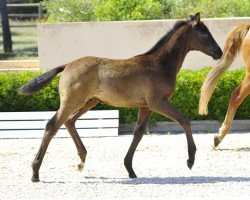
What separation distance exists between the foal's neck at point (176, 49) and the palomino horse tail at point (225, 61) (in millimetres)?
1689

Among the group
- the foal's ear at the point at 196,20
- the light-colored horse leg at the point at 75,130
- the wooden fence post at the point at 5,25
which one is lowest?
the wooden fence post at the point at 5,25

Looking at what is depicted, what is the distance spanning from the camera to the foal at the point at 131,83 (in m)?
8.35

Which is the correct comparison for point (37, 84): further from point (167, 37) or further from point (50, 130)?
point (167, 37)

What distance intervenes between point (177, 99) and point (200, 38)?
371 cm

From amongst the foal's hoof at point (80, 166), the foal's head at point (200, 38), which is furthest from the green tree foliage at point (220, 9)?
the foal's hoof at point (80, 166)

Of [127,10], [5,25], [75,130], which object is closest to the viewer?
[75,130]

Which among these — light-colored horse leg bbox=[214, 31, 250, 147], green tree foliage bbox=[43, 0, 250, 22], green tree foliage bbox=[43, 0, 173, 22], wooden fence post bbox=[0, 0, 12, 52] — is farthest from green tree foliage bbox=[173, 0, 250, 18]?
wooden fence post bbox=[0, 0, 12, 52]

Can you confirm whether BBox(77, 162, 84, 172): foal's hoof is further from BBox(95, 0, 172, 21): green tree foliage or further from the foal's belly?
BBox(95, 0, 172, 21): green tree foliage

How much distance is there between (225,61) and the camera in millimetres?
10703

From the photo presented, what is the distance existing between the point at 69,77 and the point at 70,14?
953cm

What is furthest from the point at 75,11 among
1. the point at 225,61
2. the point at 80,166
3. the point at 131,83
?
the point at 131,83

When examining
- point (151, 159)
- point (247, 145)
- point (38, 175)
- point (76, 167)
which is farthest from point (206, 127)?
point (38, 175)

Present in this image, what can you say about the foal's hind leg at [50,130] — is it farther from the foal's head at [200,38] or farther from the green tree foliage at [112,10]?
the green tree foliage at [112,10]

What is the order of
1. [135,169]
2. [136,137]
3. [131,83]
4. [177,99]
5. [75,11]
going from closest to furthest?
[131,83], [136,137], [135,169], [177,99], [75,11]
